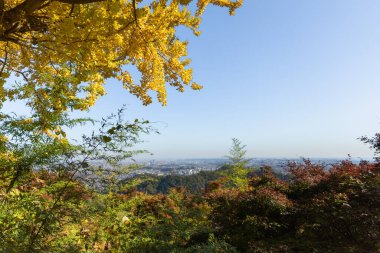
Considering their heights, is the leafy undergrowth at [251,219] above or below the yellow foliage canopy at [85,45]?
below

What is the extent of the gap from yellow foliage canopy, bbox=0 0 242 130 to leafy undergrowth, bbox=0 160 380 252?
1088 mm

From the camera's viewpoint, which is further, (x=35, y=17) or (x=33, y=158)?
(x=35, y=17)

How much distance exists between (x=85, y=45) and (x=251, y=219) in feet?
12.1

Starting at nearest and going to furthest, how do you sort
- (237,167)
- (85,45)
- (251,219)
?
(85,45)
(251,219)
(237,167)

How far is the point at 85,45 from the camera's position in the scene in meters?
3.51

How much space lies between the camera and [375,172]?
5.48 meters

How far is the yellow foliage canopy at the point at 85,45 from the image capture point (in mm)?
3189

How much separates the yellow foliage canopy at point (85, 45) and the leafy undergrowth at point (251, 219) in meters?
1.09

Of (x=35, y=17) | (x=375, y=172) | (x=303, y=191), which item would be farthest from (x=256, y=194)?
(x=35, y=17)

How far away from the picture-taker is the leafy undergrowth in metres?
3.16

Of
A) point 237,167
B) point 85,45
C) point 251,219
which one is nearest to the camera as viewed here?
point 85,45

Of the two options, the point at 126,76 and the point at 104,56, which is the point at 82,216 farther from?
the point at 126,76

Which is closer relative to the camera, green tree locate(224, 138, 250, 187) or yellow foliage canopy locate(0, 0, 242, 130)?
yellow foliage canopy locate(0, 0, 242, 130)

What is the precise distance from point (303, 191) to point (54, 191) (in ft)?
15.7
